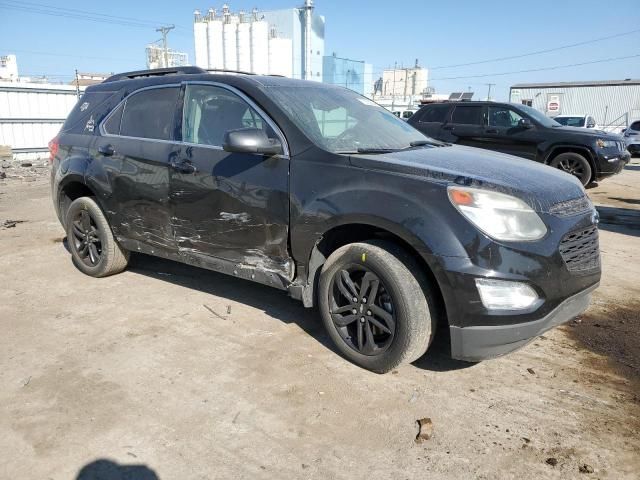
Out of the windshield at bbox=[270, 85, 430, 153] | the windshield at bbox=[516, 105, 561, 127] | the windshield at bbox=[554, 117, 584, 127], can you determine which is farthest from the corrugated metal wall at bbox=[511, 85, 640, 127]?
the windshield at bbox=[270, 85, 430, 153]

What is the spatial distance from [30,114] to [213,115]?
15234mm

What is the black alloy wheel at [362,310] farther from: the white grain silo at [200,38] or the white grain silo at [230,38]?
the white grain silo at [200,38]

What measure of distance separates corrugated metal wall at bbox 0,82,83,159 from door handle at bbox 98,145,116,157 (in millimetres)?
13613

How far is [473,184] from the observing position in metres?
2.78

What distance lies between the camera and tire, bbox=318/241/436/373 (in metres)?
2.89

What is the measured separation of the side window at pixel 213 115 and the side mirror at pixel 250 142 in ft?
0.83

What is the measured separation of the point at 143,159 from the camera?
4137 mm

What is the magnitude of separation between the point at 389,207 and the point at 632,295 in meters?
3.03

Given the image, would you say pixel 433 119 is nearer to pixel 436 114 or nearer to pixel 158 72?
pixel 436 114

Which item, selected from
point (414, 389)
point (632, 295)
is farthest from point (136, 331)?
point (632, 295)

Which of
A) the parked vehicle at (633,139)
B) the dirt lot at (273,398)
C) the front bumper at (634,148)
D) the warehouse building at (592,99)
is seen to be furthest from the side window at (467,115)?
the warehouse building at (592,99)

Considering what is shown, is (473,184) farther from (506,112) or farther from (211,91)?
(506,112)

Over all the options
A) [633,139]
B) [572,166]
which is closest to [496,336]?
[572,166]

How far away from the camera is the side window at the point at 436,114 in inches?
425
